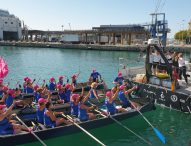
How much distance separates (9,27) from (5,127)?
11040 centimetres

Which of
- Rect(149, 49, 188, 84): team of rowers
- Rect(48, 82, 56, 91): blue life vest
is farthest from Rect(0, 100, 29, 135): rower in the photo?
Rect(149, 49, 188, 84): team of rowers

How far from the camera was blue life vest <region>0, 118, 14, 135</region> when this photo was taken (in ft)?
40.6

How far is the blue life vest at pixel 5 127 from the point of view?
40.6 ft

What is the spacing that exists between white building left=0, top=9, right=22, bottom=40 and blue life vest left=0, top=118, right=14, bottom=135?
352ft

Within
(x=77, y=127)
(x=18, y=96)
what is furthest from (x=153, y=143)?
(x=18, y=96)

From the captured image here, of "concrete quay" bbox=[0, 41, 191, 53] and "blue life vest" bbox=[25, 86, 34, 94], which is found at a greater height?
"concrete quay" bbox=[0, 41, 191, 53]

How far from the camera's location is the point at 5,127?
12.5 m

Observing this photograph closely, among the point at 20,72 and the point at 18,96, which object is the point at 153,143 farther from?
the point at 20,72

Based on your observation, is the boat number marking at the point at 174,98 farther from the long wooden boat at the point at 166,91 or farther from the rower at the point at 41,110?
the rower at the point at 41,110

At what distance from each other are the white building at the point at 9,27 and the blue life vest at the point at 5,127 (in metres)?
107

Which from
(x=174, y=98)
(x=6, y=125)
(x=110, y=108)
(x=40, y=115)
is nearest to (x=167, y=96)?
(x=174, y=98)

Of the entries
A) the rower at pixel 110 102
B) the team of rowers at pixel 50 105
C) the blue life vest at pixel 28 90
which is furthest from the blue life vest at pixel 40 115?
the blue life vest at pixel 28 90

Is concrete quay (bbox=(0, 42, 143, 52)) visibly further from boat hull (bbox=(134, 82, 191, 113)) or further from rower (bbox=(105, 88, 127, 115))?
rower (bbox=(105, 88, 127, 115))

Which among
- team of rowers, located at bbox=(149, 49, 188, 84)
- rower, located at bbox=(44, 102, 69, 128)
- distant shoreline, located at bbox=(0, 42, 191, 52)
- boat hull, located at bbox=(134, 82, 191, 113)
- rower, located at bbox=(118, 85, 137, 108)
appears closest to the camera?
rower, located at bbox=(44, 102, 69, 128)
